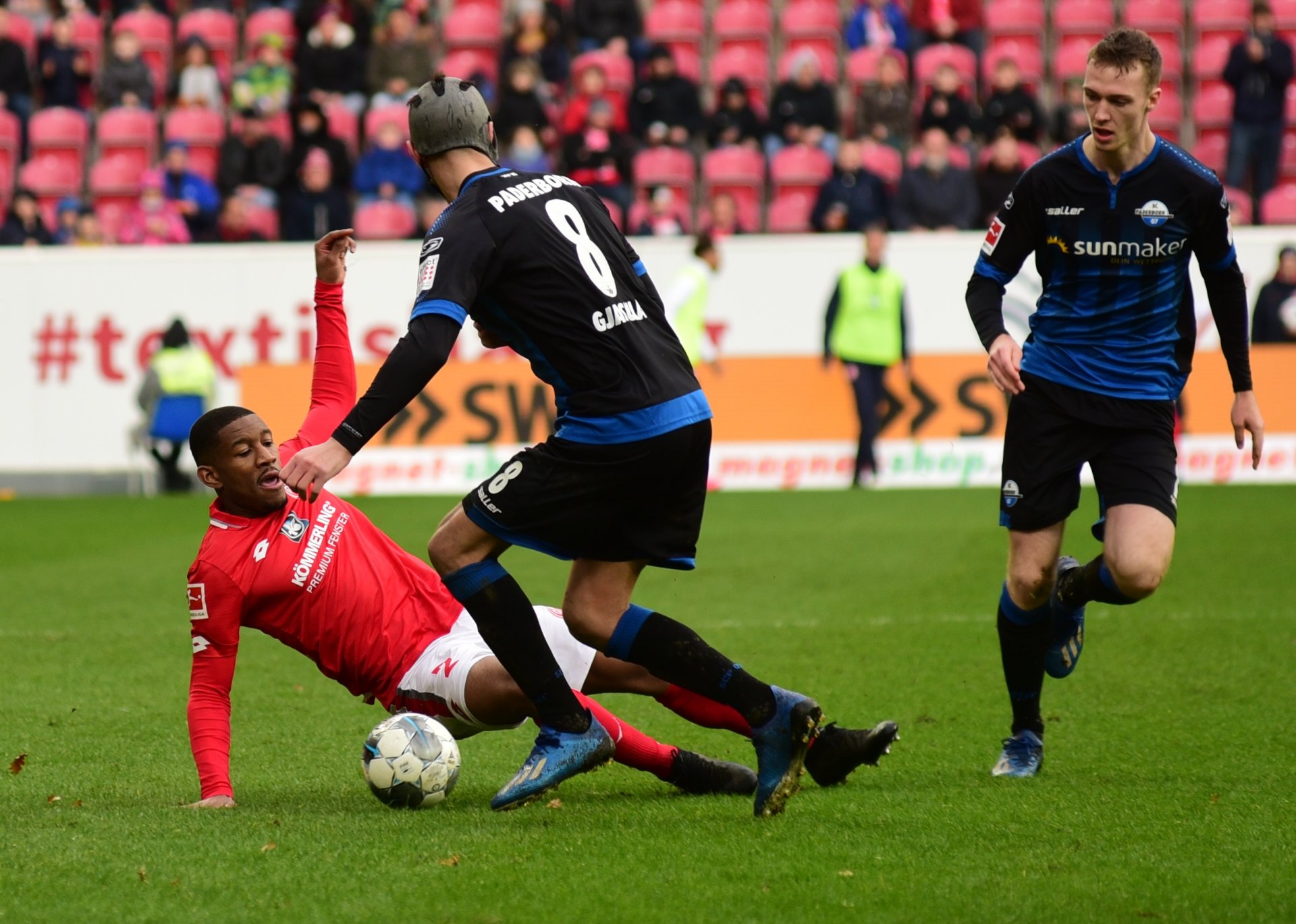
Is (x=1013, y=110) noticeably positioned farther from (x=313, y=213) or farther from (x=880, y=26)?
(x=313, y=213)

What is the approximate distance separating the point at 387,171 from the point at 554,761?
1376 centimetres

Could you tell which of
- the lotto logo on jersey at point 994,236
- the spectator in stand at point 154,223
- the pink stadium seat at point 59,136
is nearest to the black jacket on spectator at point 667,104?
the spectator in stand at point 154,223

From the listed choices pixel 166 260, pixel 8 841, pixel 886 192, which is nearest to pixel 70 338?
pixel 166 260

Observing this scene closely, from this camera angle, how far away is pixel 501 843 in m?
3.98

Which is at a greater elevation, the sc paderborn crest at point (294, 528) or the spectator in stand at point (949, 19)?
the spectator in stand at point (949, 19)

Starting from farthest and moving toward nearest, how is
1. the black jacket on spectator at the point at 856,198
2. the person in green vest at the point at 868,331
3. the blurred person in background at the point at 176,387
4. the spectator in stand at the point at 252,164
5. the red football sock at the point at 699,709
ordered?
the spectator in stand at the point at 252,164
the black jacket on spectator at the point at 856,198
the blurred person in background at the point at 176,387
the person in green vest at the point at 868,331
the red football sock at the point at 699,709

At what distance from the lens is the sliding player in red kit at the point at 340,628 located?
4566 millimetres

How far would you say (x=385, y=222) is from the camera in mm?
16859

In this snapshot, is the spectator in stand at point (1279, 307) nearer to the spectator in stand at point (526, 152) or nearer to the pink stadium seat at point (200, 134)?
the spectator in stand at point (526, 152)

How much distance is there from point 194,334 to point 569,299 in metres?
11.9

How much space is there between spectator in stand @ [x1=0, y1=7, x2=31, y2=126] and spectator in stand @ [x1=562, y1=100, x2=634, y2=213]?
22.0 ft

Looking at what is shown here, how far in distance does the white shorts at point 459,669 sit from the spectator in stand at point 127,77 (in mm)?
15722

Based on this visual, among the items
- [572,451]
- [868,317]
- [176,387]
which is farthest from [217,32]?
[572,451]

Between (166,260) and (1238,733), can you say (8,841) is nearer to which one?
(1238,733)
